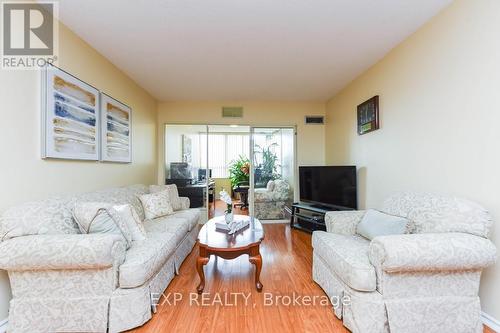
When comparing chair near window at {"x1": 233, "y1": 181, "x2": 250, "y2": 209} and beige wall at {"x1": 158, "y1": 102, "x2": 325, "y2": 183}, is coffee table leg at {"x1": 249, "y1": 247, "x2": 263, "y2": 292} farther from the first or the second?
chair near window at {"x1": 233, "y1": 181, "x2": 250, "y2": 209}

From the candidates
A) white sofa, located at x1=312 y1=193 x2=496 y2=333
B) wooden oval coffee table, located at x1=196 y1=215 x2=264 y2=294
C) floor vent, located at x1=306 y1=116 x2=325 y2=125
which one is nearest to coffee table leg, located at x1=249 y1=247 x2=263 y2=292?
wooden oval coffee table, located at x1=196 y1=215 x2=264 y2=294

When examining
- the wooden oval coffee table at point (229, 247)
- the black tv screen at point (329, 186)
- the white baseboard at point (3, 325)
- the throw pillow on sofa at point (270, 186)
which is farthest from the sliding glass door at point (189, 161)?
the white baseboard at point (3, 325)

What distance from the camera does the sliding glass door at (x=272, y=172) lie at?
4.64 metres

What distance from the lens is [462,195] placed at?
1.75 meters

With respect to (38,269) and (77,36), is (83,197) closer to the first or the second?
(38,269)

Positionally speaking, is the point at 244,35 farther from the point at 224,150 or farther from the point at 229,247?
the point at 224,150

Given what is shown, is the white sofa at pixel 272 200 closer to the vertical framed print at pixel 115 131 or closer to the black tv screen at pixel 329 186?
the black tv screen at pixel 329 186

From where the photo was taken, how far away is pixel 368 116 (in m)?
3.00

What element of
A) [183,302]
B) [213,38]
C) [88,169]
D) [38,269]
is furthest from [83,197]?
Result: [213,38]

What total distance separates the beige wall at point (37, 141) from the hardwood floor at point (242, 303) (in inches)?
46.5

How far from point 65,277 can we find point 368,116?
3.51 metres

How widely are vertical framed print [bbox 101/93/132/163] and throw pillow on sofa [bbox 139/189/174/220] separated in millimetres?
620

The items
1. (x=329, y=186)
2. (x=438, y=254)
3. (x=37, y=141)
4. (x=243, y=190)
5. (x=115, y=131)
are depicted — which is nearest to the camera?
(x=438, y=254)

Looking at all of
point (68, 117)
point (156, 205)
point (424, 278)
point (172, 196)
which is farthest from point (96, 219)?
point (424, 278)
